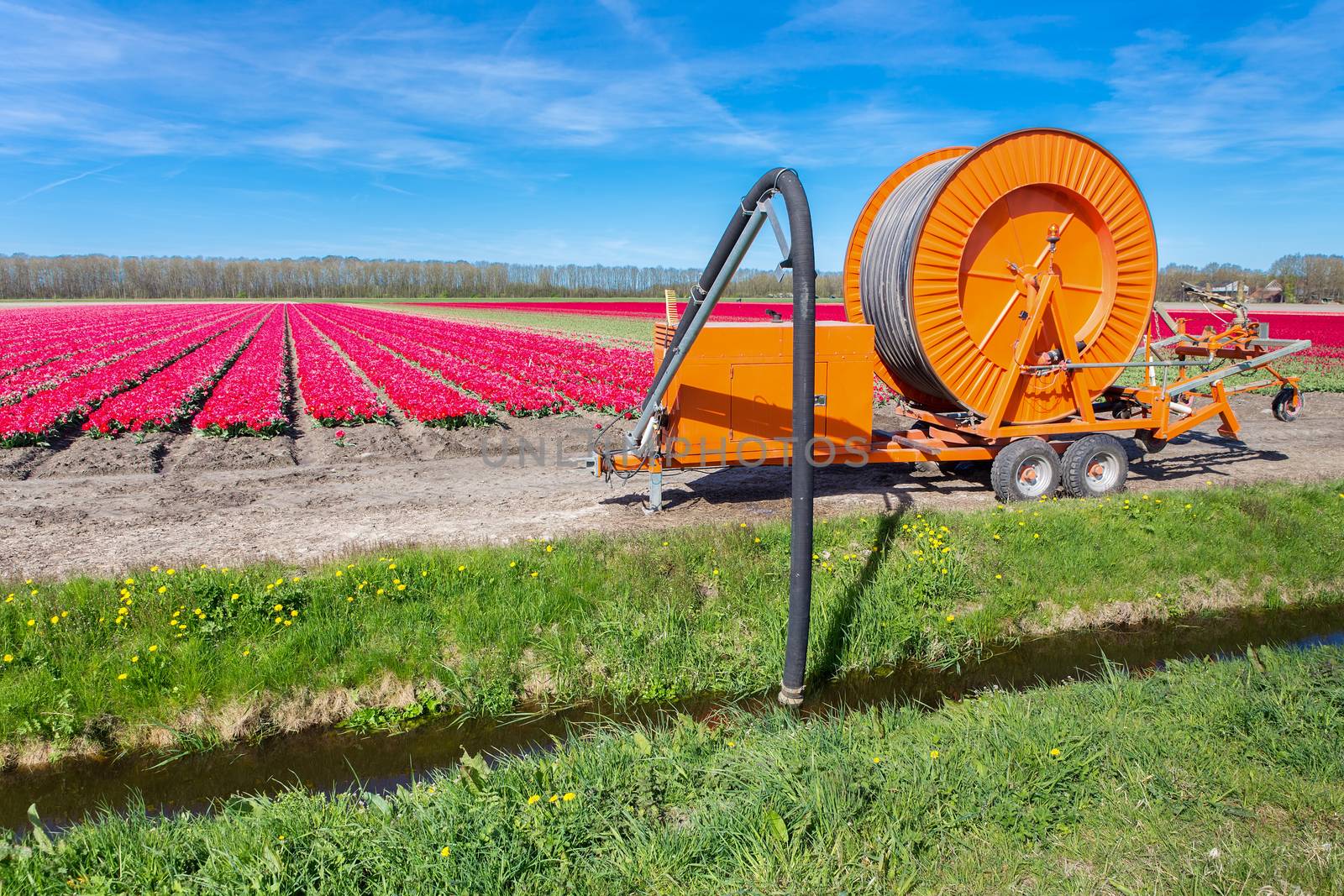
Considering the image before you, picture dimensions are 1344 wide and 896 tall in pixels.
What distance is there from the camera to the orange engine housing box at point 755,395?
8711 mm

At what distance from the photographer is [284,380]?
65.2 ft

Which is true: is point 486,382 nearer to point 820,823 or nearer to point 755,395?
point 755,395

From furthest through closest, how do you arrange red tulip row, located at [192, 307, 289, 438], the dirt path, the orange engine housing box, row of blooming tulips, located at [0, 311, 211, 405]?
row of blooming tulips, located at [0, 311, 211, 405] < red tulip row, located at [192, 307, 289, 438] < the orange engine housing box < the dirt path

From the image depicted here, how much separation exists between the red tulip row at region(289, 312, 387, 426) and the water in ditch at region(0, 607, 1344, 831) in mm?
9945

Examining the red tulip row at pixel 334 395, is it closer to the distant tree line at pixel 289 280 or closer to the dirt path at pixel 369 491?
the dirt path at pixel 369 491

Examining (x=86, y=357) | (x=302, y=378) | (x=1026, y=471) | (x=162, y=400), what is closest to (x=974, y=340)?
(x=1026, y=471)

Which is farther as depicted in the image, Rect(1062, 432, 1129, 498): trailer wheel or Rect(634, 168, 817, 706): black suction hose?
Rect(1062, 432, 1129, 498): trailer wheel

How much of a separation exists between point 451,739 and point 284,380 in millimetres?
16729

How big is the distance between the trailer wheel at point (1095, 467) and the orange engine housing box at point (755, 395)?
8.62ft

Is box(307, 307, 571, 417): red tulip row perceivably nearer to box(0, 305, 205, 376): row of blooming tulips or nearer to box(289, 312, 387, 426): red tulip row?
box(289, 312, 387, 426): red tulip row

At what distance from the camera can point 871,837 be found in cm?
395

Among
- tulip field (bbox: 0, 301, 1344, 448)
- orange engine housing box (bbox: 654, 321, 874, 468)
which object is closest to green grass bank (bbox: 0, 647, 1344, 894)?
orange engine housing box (bbox: 654, 321, 874, 468)

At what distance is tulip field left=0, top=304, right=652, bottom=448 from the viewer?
45.3 ft

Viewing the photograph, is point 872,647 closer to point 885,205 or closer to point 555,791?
point 555,791
